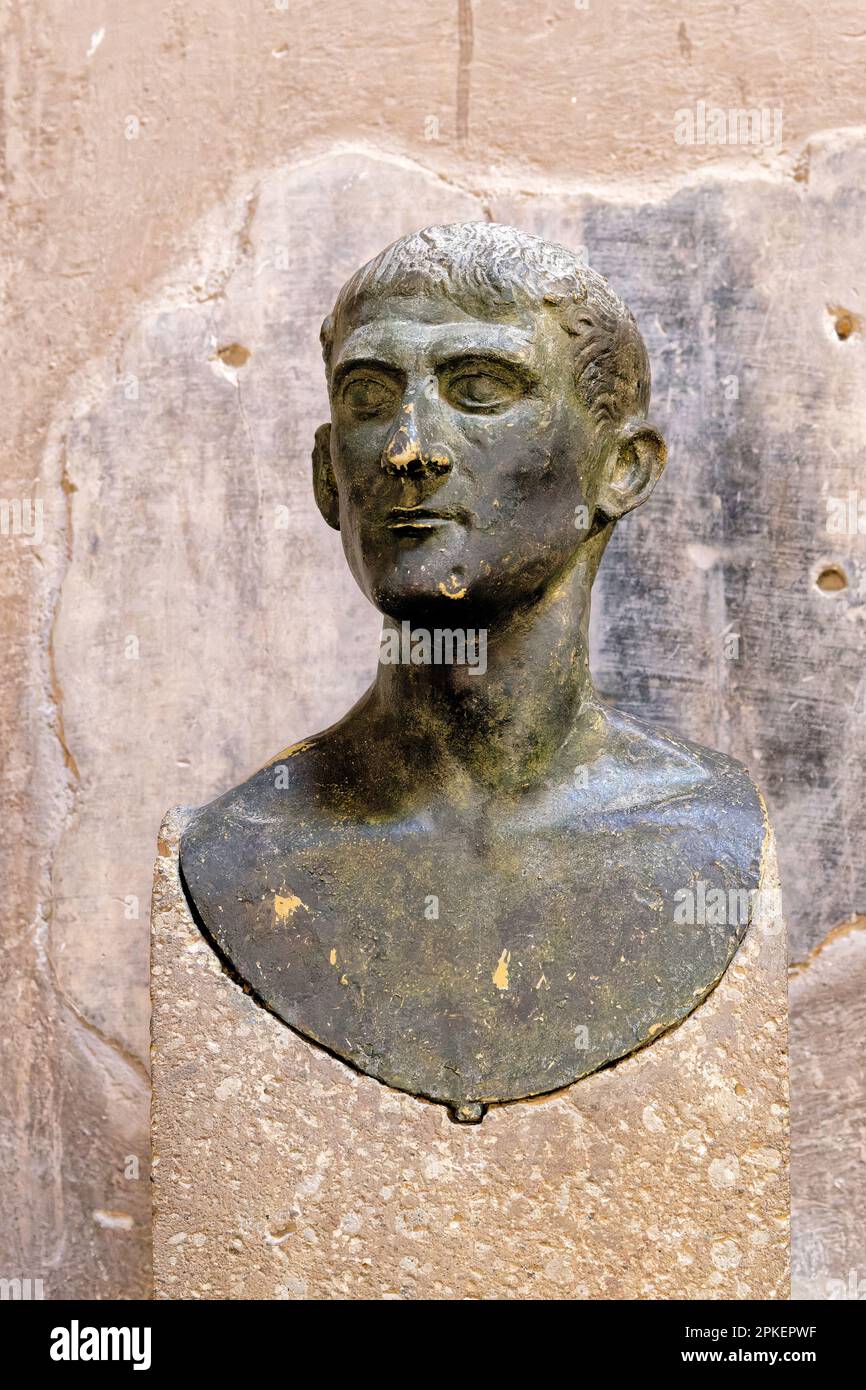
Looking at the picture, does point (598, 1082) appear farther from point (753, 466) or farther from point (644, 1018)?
point (753, 466)

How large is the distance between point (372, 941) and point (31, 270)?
185 centimetres

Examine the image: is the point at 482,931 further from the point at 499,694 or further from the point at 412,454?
the point at 412,454

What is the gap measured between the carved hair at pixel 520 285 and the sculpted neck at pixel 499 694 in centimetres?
29

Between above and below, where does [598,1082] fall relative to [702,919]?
below

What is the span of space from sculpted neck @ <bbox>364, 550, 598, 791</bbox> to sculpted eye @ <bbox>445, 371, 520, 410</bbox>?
0.99 ft

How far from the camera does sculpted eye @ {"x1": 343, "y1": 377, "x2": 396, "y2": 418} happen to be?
2867 mm

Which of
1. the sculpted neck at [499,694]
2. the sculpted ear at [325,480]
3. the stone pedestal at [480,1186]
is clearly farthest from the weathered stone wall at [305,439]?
the stone pedestal at [480,1186]

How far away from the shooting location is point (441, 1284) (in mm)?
2861

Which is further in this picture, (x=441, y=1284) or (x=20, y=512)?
(x=20, y=512)

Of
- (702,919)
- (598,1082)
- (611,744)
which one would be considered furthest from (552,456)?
(598,1082)

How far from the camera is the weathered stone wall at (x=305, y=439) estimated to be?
3.96 m

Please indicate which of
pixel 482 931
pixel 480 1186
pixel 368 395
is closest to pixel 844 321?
Answer: pixel 368 395

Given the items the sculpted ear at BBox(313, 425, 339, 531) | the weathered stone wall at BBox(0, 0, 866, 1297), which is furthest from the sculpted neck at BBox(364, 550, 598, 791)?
the weathered stone wall at BBox(0, 0, 866, 1297)

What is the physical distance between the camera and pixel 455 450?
2.80 m
